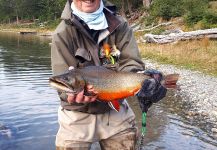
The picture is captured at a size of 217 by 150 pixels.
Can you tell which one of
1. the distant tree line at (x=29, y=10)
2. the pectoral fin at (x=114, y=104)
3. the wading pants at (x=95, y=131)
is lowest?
the distant tree line at (x=29, y=10)

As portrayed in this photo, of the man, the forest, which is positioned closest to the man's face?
the man

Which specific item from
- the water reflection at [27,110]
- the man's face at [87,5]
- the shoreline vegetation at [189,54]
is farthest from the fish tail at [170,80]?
the shoreline vegetation at [189,54]

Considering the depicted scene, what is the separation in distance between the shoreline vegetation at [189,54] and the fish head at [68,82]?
13791 mm

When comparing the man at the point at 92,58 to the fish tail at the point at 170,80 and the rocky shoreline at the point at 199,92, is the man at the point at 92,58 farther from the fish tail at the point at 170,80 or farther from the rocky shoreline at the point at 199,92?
the rocky shoreline at the point at 199,92

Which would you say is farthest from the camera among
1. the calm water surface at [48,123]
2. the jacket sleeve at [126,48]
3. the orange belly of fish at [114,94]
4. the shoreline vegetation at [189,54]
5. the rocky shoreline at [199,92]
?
the shoreline vegetation at [189,54]

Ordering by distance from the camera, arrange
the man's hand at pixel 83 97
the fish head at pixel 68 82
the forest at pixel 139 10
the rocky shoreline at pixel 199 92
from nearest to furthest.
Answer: the fish head at pixel 68 82 < the man's hand at pixel 83 97 < the rocky shoreline at pixel 199 92 < the forest at pixel 139 10

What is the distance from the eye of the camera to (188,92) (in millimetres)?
14859

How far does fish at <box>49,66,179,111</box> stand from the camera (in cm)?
425

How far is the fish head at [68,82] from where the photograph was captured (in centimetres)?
422

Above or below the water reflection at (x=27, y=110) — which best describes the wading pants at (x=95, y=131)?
above

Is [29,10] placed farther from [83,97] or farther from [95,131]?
[83,97]

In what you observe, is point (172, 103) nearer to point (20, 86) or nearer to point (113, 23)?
point (20, 86)

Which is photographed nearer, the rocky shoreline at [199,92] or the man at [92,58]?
the man at [92,58]

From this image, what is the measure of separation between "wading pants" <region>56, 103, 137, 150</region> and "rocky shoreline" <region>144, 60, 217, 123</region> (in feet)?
20.3
